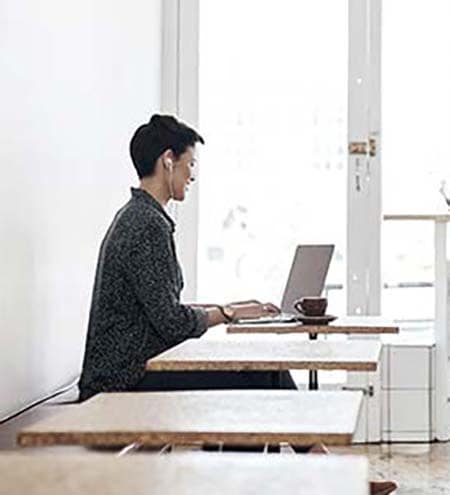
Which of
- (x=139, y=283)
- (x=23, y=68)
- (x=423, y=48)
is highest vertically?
(x=423, y=48)

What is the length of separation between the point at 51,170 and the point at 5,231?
1.34 feet

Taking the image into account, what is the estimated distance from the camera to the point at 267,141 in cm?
464

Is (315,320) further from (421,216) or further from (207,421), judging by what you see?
(421,216)

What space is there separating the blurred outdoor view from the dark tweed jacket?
1956mm

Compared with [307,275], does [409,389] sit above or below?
→ below

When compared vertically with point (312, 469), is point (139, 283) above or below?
above

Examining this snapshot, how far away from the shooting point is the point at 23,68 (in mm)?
2512

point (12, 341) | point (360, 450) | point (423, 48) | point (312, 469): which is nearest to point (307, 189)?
point (423, 48)

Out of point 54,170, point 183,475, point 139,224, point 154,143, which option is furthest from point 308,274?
point 183,475

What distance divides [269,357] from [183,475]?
0.88m

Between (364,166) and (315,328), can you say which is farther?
(364,166)

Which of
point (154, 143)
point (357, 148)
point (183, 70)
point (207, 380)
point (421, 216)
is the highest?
point (183, 70)

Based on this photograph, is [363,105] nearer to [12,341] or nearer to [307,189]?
[307,189]

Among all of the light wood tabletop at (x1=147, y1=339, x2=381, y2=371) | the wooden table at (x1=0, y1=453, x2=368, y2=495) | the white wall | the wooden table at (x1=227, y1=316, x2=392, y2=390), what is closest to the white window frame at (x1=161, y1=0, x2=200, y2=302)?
the white wall
